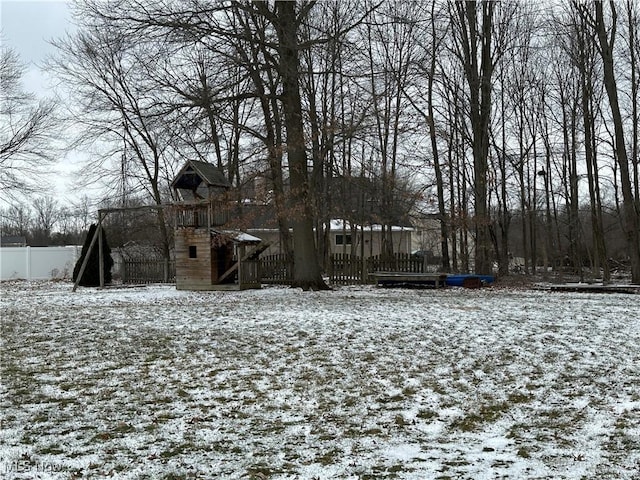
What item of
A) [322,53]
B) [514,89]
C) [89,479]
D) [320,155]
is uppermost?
[514,89]

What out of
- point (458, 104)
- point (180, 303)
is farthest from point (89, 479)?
point (458, 104)

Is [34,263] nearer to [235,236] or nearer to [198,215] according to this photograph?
[198,215]

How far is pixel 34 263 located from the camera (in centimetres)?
3756

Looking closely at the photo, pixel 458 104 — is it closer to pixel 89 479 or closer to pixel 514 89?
pixel 514 89

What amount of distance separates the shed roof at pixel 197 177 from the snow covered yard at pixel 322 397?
35.0ft

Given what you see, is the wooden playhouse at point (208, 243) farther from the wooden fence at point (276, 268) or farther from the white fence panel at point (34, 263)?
the white fence panel at point (34, 263)

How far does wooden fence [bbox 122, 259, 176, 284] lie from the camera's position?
3047 centimetres

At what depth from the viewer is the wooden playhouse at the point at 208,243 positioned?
22.5 m

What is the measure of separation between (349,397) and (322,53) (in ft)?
54.1

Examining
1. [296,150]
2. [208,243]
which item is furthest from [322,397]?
[208,243]

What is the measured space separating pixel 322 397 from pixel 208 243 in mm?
16007

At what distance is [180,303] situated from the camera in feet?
55.0

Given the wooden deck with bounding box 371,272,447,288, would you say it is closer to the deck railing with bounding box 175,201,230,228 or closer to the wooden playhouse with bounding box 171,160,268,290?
the wooden playhouse with bounding box 171,160,268,290

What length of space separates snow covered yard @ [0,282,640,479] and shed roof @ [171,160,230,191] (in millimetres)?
10677
